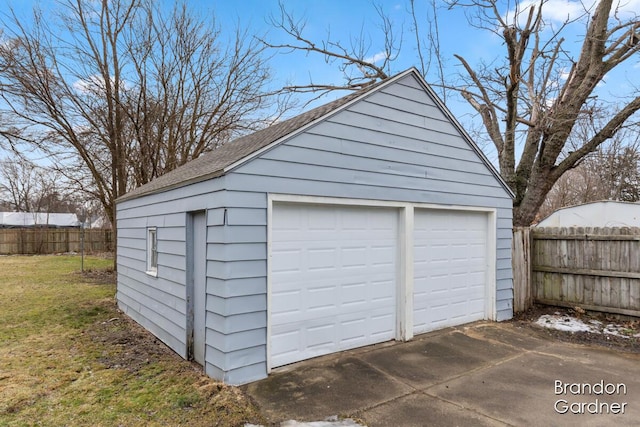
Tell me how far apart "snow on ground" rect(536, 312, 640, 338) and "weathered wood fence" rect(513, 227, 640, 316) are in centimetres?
41

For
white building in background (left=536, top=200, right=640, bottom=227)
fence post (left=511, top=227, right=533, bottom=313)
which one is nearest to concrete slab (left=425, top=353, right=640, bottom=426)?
fence post (left=511, top=227, right=533, bottom=313)

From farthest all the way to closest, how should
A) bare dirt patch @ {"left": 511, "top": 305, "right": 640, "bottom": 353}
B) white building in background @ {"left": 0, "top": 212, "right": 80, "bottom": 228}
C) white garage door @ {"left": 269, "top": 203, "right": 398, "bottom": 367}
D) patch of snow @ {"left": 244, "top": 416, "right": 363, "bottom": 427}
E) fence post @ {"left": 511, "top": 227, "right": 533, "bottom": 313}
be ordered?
white building in background @ {"left": 0, "top": 212, "right": 80, "bottom": 228}
fence post @ {"left": 511, "top": 227, "right": 533, "bottom": 313}
bare dirt patch @ {"left": 511, "top": 305, "right": 640, "bottom": 353}
white garage door @ {"left": 269, "top": 203, "right": 398, "bottom": 367}
patch of snow @ {"left": 244, "top": 416, "right": 363, "bottom": 427}

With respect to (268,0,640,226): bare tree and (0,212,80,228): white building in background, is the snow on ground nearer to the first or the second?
(268,0,640,226): bare tree

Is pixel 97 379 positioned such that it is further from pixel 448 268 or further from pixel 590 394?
pixel 590 394

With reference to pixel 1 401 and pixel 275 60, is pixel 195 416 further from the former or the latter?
pixel 275 60

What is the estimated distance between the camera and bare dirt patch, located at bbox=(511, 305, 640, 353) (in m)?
5.33

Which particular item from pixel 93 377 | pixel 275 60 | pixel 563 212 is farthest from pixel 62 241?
pixel 563 212

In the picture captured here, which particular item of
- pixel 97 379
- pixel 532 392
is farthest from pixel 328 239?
pixel 97 379

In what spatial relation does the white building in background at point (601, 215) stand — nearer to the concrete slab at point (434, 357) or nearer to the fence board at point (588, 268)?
the fence board at point (588, 268)

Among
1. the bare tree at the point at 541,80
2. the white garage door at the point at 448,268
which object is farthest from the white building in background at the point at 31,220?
the white garage door at the point at 448,268

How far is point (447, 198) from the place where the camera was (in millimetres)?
5977

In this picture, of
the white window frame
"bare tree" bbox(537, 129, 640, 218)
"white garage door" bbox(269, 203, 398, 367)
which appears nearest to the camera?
"white garage door" bbox(269, 203, 398, 367)

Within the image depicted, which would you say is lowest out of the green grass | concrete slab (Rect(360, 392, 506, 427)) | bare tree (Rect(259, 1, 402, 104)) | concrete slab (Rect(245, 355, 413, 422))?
the green grass

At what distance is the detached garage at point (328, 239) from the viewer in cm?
400
